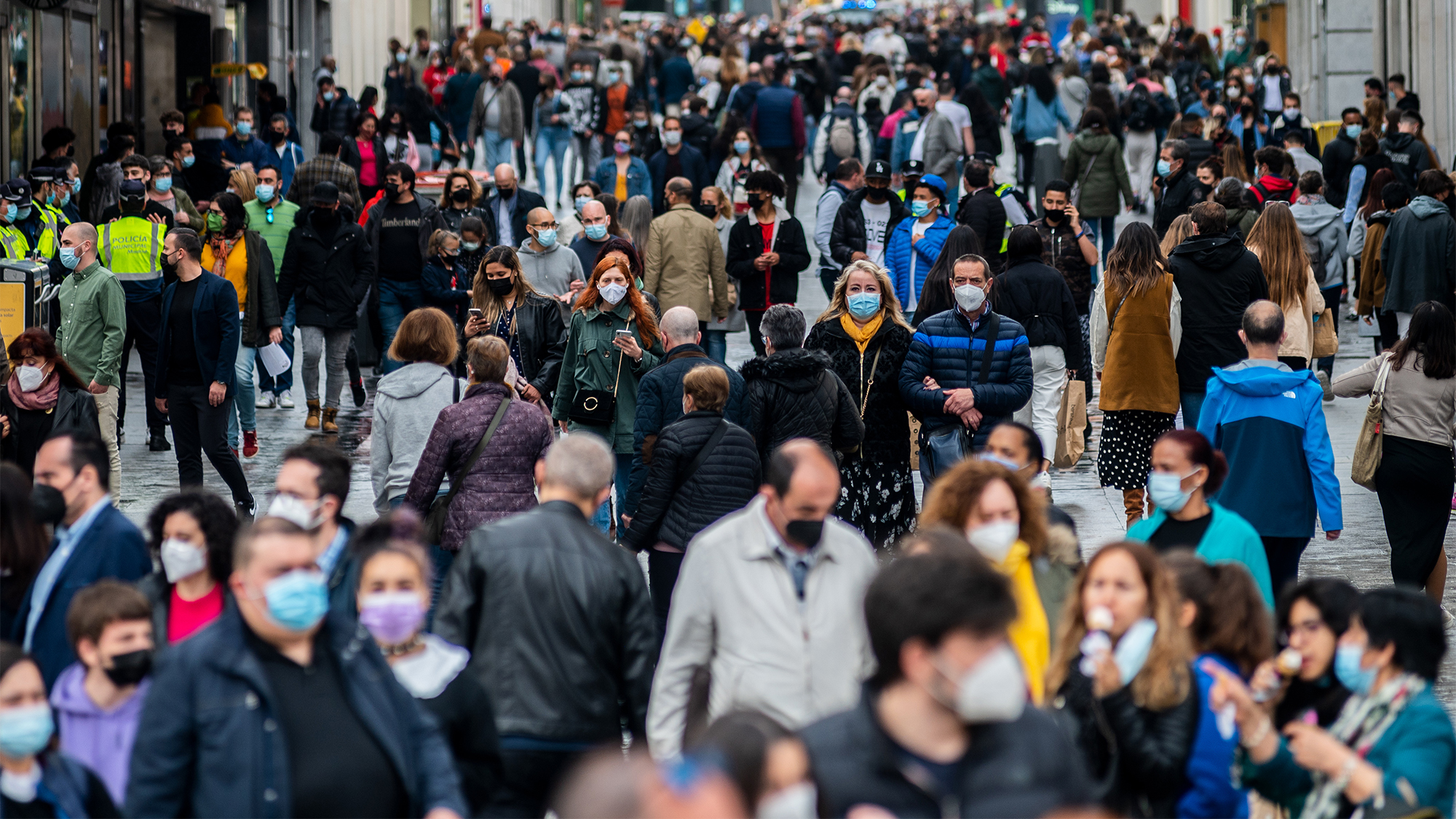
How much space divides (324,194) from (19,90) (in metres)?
7.82

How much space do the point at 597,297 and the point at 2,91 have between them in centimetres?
1161

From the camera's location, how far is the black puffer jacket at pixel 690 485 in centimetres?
764

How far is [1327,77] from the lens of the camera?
2806 centimetres

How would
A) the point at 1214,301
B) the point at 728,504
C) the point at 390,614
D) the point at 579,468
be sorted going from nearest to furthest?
the point at 390,614, the point at 579,468, the point at 728,504, the point at 1214,301

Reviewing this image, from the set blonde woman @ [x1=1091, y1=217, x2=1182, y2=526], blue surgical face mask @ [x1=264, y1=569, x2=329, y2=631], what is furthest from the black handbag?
blue surgical face mask @ [x1=264, y1=569, x2=329, y2=631]

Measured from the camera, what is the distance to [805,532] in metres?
5.28

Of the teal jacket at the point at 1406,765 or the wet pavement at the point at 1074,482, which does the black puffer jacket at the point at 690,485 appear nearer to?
the wet pavement at the point at 1074,482

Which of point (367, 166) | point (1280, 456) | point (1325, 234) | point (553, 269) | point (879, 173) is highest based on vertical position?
point (367, 166)

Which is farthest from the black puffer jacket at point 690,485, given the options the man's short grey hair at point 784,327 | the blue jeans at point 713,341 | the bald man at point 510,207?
the bald man at point 510,207

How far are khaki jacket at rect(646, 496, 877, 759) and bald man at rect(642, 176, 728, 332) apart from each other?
8.26 meters

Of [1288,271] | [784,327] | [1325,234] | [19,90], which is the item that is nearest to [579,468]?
[784,327]

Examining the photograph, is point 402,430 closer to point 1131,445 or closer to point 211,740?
point 1131,445

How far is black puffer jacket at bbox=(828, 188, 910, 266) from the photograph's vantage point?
14.2 m

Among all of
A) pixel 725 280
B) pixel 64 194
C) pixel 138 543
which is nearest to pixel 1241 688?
pixel 138 543
